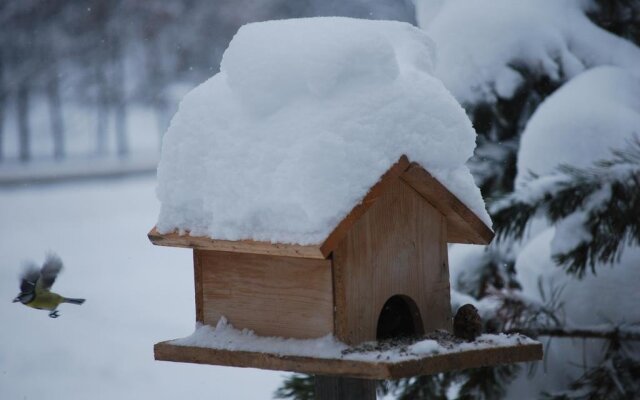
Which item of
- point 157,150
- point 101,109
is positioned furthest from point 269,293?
point 157,150

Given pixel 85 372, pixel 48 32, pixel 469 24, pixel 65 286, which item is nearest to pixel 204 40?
pixel 48 32

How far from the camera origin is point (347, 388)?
1818 mm

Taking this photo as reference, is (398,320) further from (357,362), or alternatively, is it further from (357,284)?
(357,362)

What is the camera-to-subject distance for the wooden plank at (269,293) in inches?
66.9

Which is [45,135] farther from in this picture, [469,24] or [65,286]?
[469,24]

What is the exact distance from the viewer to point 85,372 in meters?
6.19

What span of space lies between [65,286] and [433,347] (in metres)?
6.61

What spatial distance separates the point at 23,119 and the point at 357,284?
899cm

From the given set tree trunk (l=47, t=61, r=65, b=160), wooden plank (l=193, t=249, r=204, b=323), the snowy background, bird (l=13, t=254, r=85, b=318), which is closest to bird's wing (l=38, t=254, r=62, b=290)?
bird (l=13, t=254, r=85, b=318)

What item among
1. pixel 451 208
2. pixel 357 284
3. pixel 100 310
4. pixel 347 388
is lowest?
pixel 100 310

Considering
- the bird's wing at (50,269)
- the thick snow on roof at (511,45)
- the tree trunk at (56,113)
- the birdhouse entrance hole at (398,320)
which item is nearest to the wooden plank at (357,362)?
the birdhouse entrance hole at (398,320)

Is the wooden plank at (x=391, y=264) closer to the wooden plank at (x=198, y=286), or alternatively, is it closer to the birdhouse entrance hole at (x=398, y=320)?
the birdhouse entrance hole at (x=398, y=320)

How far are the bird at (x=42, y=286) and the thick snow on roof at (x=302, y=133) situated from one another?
502 millimetres

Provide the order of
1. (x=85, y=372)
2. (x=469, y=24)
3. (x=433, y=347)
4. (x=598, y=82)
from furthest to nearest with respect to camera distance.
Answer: (x=85, y=372)
(x=469, y=24)
(x=598, y=82)
(x=433, y=347)
